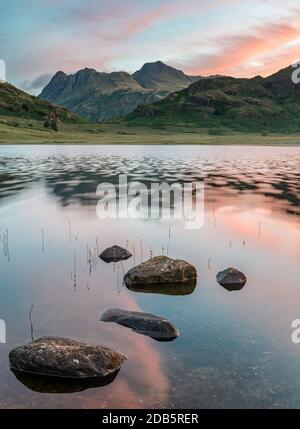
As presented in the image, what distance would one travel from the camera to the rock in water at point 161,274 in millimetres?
21469

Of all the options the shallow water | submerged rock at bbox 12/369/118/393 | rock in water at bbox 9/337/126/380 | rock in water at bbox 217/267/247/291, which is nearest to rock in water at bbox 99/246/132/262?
the shallow water

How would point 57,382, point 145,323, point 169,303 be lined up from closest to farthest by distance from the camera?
point 57,382, point 145,323, point 169,303

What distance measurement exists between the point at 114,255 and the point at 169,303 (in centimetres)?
713

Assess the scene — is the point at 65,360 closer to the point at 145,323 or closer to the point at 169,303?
the point at 145,323

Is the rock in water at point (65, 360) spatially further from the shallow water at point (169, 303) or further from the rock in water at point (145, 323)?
the rock in water at point (145, 323)

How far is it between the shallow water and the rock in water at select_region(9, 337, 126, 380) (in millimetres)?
400

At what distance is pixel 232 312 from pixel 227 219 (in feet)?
69.7

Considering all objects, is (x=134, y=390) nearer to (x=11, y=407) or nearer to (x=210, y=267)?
(x=11, y=407)

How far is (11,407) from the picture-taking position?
12109 millimetres

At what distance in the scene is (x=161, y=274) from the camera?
21.6 metres

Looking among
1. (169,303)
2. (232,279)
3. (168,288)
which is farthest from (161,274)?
(232,279)

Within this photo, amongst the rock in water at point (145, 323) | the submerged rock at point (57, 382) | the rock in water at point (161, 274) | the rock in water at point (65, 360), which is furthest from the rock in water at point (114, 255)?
the submerged rock at point (57, 382)

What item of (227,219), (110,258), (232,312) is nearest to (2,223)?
(110,258)
